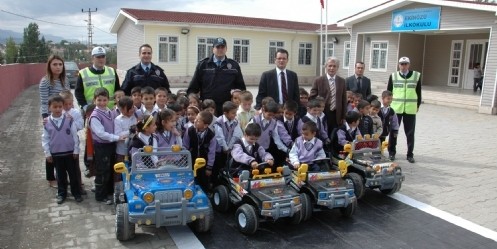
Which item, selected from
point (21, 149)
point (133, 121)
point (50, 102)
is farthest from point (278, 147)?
point (21, 149)

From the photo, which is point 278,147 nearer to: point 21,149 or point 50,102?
point 50,102

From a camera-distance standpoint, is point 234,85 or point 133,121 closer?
point 133,121

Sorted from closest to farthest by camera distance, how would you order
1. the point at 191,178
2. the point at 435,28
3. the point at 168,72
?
the point at 191,178 < the point at 435,28 < the point at 168,72

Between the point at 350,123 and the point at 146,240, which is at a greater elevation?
the point at 350,123

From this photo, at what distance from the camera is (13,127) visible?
10906 mm

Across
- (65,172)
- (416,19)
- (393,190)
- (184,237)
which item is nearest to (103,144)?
(65,172)

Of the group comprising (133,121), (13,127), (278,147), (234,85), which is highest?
(234,85)

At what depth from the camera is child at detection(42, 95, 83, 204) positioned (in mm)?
4973

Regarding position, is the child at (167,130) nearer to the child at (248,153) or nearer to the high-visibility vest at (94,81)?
the child at (248,153)

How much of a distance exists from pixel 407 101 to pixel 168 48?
1835cm

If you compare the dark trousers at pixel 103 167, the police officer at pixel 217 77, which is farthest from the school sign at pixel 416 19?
the dark trousers at pixel 103 167

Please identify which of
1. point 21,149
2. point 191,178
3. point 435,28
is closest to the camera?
point 191,178

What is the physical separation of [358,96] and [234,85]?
7.36 feet

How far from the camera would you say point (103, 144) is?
5.02m
